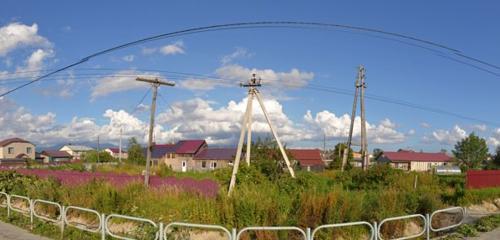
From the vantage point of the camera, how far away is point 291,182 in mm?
18828

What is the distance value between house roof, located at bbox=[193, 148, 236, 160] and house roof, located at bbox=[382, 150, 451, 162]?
194ft

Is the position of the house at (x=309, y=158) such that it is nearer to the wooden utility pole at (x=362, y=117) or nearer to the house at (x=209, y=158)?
the house at (x=209, y=158)

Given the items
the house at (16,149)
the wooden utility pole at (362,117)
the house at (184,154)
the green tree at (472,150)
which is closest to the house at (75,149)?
the house at (16,149)

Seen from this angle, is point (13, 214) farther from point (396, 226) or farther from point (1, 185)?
point (396, 226)

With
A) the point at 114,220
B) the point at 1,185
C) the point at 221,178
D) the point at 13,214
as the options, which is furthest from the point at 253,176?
the point at 1,185

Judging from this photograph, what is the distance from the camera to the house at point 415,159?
413 feet

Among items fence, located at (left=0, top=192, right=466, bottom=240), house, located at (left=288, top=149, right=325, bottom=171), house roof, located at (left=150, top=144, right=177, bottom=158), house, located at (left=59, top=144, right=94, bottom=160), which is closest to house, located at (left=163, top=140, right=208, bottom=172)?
house roof, located at (left=150, top=144, right=177, bottom=158)

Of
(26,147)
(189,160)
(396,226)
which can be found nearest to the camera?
(396,226)

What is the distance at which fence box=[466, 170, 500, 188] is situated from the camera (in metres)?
29.4

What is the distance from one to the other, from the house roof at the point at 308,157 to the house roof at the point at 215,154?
44.6ft

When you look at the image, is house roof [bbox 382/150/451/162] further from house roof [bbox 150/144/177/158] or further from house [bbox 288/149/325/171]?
house roof [bbox 150/144/177/158]

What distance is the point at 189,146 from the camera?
84625mm

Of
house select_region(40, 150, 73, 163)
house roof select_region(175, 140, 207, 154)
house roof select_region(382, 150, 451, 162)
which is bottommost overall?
house select_region(40, 150, 73, 163)

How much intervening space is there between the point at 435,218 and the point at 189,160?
70.2 meters
